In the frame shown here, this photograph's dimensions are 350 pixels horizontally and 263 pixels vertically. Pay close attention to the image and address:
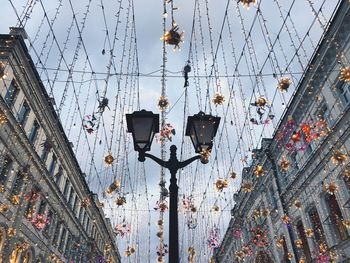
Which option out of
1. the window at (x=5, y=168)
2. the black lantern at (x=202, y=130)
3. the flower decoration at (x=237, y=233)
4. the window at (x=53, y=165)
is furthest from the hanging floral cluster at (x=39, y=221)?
the flower decoration at (x=237, y=233)

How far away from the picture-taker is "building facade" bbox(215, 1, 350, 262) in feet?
44.3

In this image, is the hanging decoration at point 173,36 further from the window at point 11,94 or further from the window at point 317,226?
the window at point 317,226

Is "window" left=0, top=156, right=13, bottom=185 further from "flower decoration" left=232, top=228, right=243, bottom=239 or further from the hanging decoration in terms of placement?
"flower decoration" left=232, top=228, right=243, bottom=239

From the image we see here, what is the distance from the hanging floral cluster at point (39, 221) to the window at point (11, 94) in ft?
23.8

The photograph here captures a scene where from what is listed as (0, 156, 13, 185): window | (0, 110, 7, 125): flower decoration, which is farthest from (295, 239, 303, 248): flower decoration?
(0, 110, 7, 125): flower decoration

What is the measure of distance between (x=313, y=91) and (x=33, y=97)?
1554 centimetres

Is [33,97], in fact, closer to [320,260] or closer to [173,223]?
[173,223]

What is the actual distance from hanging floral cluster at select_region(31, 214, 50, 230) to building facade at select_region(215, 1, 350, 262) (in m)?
12.6

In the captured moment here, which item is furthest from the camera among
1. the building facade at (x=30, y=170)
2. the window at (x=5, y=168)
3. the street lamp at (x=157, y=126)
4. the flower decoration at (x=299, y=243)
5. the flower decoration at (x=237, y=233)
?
the flower decoration at (x=237, y=233)

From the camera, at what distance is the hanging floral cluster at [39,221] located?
18516 mm

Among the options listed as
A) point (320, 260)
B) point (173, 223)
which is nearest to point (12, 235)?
point (173, 223)

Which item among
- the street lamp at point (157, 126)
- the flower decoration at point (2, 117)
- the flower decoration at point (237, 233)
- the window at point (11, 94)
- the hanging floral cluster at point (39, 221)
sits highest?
the flower decoration at point (237, 233)

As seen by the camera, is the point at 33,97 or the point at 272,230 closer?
the point at 33,97

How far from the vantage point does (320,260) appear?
50.9 feet
